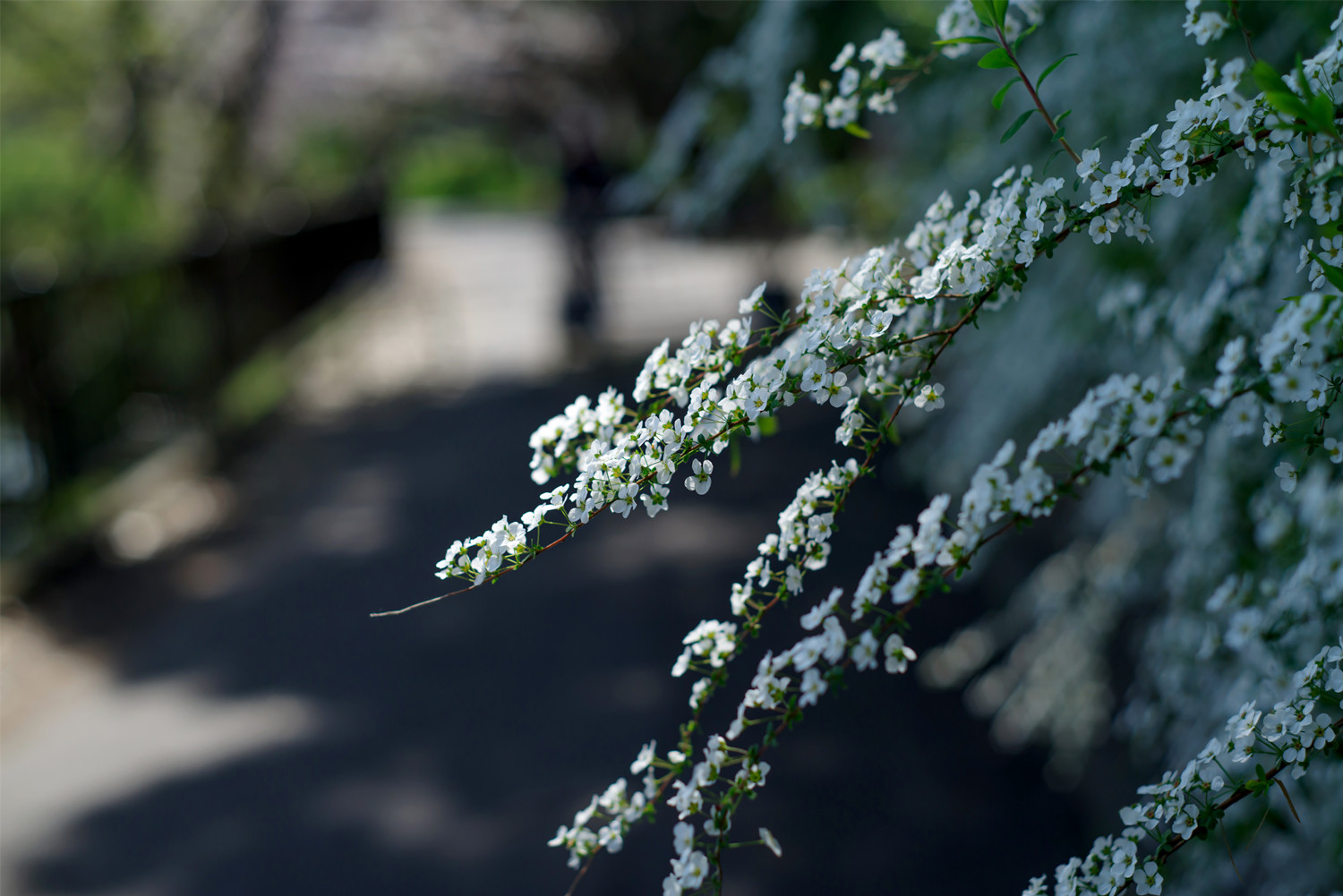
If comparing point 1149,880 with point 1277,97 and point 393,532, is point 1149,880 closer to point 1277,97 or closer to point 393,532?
point 1277,97

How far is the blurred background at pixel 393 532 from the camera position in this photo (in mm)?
3012

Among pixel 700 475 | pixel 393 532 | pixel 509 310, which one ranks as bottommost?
pixel 700 475

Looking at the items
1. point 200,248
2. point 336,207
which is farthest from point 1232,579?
point 336,207

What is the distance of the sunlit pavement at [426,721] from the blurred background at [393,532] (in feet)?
0.05

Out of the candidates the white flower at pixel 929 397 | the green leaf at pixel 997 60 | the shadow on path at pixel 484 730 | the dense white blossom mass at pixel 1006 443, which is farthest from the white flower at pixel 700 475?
the shadow on path at pixel 484 730

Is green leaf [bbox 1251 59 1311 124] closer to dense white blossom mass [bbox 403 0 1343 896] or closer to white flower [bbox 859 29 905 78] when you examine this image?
dense white blossom mass [bbox 403 0 1343 896]

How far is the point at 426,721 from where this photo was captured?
12.0 feet

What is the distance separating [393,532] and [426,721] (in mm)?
2040

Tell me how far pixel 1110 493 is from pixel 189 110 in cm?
928

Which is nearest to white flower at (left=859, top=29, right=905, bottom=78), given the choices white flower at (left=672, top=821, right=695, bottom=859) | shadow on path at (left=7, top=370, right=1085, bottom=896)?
white flower at (left=672, top=821, right=695, bottom=859)

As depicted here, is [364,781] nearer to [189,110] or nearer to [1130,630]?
[1130,630]

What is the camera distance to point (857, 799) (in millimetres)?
3102

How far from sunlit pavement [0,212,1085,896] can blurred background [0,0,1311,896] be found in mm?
15

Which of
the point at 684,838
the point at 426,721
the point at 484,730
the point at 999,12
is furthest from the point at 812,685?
the point at 426,721
